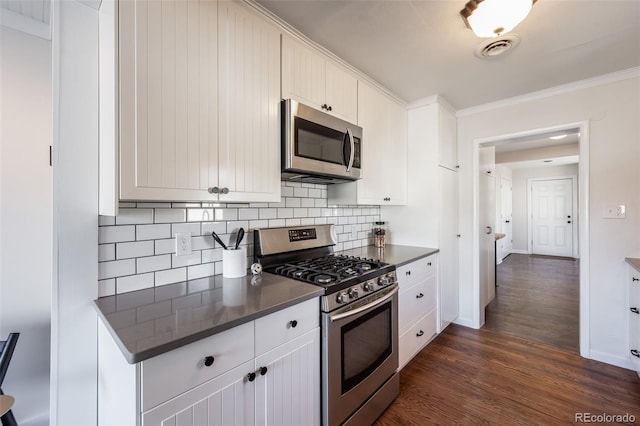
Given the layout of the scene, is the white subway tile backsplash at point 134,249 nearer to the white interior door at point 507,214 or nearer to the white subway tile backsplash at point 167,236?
the white subway tile backsplash at point 167,236

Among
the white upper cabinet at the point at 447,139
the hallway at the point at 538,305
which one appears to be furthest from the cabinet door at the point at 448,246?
the hallway at the point at 538,305

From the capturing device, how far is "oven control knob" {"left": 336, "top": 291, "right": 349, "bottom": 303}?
4.75 feet

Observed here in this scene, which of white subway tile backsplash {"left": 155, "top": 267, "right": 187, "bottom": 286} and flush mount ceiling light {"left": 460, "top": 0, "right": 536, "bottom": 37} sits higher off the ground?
flush mount ceiling light {"left": 460, "top": 0, "right": 536, "bottom": 37}

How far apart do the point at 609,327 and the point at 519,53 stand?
240cm

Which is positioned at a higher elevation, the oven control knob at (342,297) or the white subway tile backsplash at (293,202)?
the white subway tile backsplash at (293,202)

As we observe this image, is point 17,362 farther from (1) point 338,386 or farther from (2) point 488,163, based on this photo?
(2) point 488,163

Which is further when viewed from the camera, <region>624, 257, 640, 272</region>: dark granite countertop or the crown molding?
the crown molding

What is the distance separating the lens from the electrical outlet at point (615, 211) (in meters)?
2.32

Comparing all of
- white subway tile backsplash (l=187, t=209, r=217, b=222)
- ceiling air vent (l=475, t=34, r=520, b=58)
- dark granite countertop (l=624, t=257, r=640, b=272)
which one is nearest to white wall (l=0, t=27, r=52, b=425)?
white subway tile backsplash (l=187, t=209, r=217, b=222)

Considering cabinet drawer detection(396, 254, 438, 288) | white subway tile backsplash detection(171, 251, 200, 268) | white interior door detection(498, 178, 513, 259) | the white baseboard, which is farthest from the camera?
white interior door detection(498, 178, 513, 259)

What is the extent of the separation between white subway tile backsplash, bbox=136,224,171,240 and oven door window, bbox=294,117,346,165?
0.82 metres

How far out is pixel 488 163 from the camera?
352cm

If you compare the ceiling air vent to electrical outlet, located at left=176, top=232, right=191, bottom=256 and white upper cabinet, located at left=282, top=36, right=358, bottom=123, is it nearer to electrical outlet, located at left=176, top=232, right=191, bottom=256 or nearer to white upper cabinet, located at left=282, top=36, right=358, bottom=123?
white upper cabinet, located at left=282, top=36, right=358, bottom=123

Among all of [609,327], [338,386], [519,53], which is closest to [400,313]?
[338,386]
